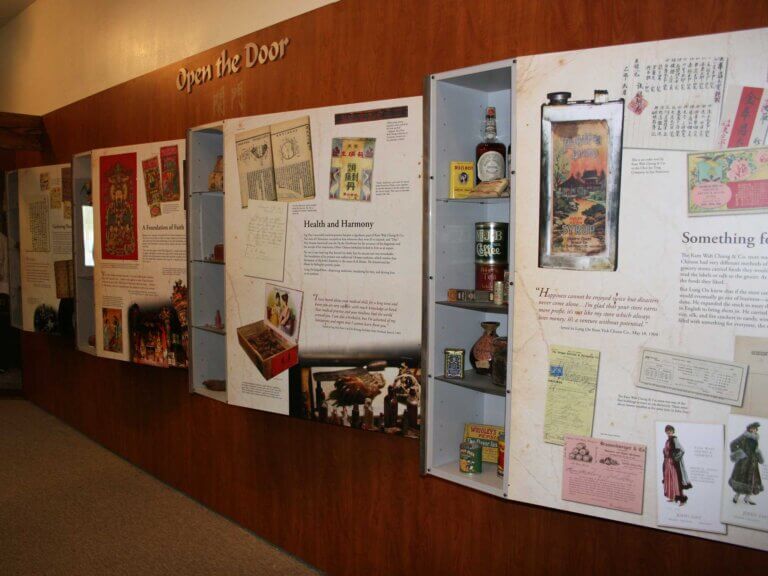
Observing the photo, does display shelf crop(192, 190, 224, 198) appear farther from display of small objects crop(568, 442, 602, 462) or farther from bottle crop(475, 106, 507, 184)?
display of small objects crop(568, 442, 602, 462)

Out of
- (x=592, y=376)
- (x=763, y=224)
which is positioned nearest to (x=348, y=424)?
(x=592, y=376)

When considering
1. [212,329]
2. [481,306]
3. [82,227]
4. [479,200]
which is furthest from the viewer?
[82,227]

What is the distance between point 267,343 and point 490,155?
1375 mm

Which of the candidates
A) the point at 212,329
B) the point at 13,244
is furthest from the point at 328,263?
the point at 13,244

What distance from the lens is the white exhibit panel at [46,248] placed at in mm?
5113

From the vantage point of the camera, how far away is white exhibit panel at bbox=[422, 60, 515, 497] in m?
2.33

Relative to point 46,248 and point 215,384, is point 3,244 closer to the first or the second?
point 46,248

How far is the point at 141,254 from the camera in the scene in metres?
4.10

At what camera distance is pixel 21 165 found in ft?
20.3

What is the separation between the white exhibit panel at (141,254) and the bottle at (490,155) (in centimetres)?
204

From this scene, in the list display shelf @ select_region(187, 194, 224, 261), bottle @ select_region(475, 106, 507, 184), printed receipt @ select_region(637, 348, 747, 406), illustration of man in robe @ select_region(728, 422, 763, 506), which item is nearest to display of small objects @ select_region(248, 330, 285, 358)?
display shelf @ select_region(187, 194, 224, 261)

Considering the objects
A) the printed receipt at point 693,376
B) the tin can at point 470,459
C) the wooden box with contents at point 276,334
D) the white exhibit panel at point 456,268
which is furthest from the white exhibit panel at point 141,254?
the printed receipt at point 693,376

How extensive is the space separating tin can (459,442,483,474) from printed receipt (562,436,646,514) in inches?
17.0

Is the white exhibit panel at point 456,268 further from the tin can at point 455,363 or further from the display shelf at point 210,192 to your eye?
the display shelf at point 210,192
